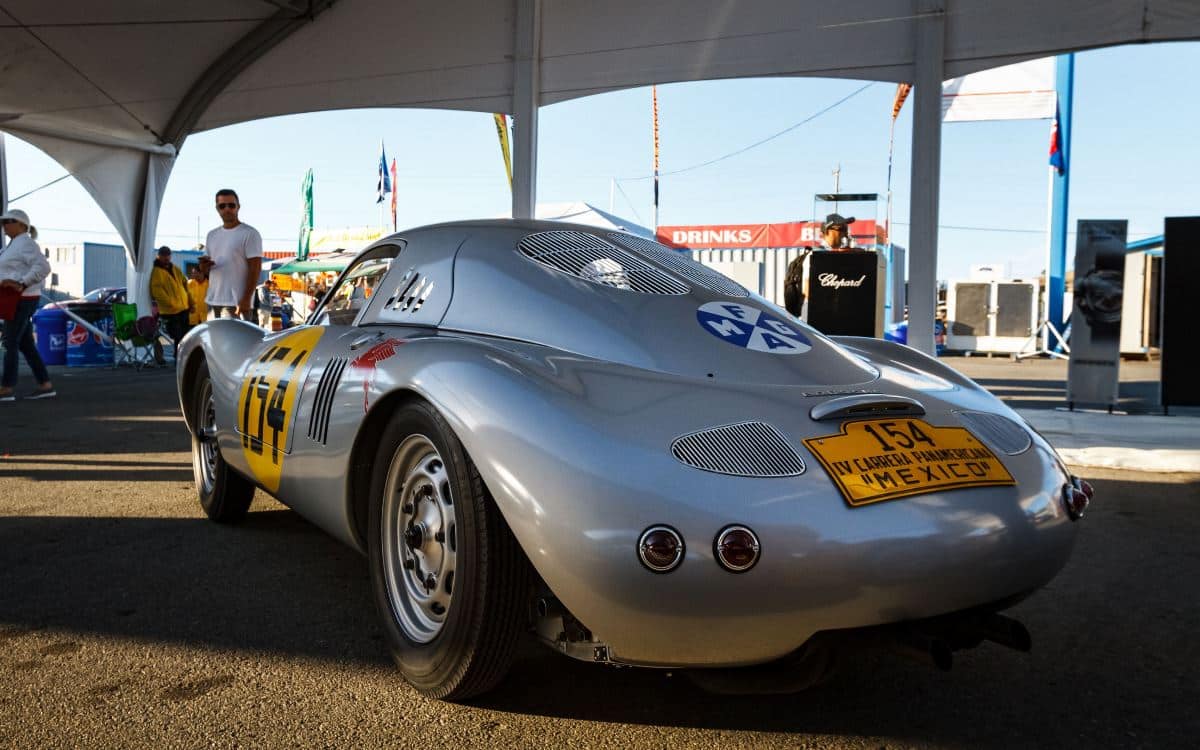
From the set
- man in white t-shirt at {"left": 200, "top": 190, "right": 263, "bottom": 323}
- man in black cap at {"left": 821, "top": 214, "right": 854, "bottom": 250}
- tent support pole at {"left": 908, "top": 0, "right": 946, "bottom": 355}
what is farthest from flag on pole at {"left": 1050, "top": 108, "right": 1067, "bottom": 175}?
man in white t-shirt at {"left": 200, "top": 190, "right": 263, "bottom": 323}

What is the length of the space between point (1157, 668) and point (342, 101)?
9.65 meters

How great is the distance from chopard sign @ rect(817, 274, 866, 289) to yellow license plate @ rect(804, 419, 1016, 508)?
5056 millimetres

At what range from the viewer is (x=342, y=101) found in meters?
10.1

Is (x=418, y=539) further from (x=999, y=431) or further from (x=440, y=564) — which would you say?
(x=999, y=431)

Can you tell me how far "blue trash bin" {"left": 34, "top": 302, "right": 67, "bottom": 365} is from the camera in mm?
13375

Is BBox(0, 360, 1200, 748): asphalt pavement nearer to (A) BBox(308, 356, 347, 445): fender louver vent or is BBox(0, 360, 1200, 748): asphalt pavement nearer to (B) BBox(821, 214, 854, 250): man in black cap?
(A) BBox(308, 356, 347, 445): fender louver vent

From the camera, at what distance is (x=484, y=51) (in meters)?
8.77

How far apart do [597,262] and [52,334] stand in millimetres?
13574

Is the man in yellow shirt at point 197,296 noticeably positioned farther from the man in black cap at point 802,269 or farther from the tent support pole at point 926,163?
the tent support pole at point 926,163

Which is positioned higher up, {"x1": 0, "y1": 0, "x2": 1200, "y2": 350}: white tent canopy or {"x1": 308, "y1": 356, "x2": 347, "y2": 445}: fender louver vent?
{"x1": 0, "y1": 0, "x2": 1200, "y2": 350}: white tent canopy

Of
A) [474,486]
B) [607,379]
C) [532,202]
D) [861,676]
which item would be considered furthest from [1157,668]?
[532,202]

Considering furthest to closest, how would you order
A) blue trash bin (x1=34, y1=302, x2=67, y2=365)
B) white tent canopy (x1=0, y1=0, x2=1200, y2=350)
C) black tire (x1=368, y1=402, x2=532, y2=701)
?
blue trash bin (x1=34, y1=302, x2=67, y2=365), white tent canopy (x1=0, y1=0, x2=1200, y2=350), black tire (x1=368, y1=402, x2=532, y2=701)

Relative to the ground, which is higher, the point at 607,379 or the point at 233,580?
the point at 607,379

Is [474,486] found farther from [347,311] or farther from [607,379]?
[347,311]
